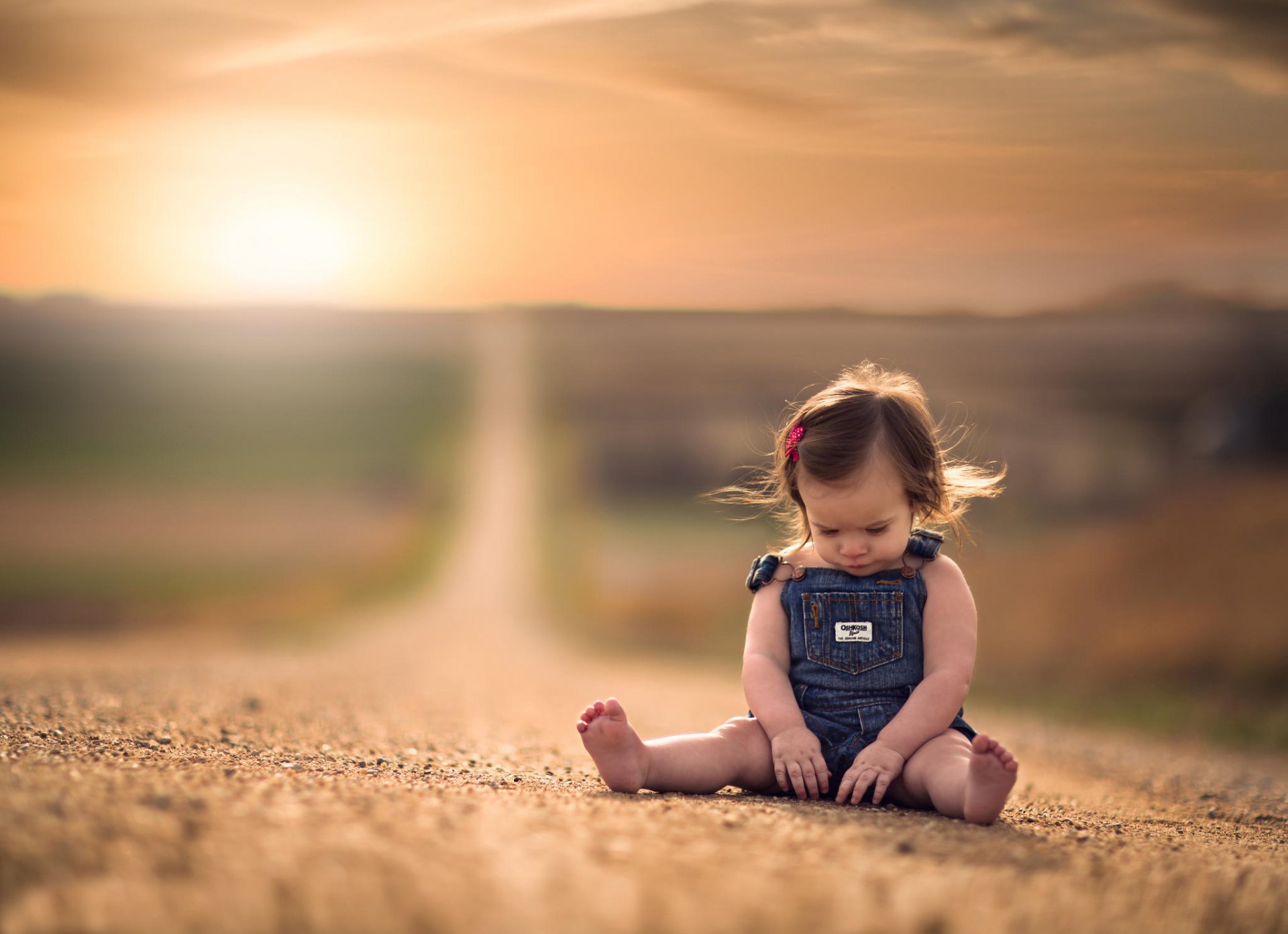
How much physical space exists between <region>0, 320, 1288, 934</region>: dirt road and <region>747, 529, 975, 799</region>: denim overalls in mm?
351

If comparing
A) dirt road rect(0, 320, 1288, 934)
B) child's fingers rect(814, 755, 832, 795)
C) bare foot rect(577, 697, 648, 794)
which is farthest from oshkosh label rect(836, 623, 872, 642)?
bare foot rect(577, 697, 648, 794)

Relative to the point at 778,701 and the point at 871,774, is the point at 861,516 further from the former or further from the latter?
the point at 871,774

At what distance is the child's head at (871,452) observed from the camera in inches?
126

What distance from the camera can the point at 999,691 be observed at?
11.1 meters

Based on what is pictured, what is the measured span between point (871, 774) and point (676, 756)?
549 millimetres

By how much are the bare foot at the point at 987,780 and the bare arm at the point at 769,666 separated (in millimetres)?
557

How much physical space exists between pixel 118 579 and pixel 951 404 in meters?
18.6

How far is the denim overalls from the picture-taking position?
10.8ft

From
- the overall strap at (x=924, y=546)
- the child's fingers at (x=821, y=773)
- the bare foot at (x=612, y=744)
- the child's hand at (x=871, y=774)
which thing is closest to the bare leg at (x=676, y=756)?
the bare foot at (x=612, y=744)

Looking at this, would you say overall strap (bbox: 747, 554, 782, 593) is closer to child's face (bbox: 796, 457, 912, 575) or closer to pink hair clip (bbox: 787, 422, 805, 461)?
child's face (bbox: 796, 457, 912, 575)

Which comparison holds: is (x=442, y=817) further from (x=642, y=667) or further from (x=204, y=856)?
(x=642, y=667)

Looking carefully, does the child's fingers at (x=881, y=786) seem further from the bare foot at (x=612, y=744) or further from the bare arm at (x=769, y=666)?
the bare foot at (x=612, y=744)

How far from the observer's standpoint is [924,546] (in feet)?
11.1

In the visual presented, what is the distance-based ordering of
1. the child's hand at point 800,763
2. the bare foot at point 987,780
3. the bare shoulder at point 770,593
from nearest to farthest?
the bare foot at point 987,780, the child's hand at point 800,763, the bare shoulder at point 770,593
